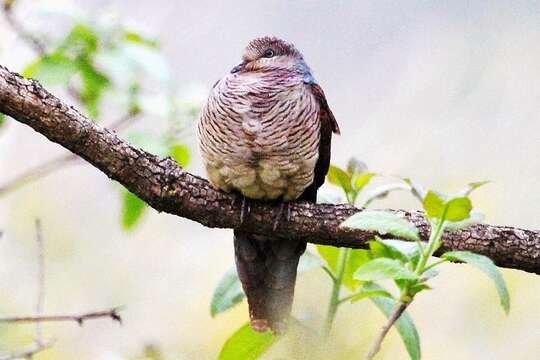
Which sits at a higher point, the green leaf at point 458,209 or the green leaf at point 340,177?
the green leaf at point 340,177

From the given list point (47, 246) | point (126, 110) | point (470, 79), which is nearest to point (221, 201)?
point (126, 110)

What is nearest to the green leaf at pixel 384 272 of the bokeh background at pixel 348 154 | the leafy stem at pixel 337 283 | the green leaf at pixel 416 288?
the green leaf at pixel 416 288

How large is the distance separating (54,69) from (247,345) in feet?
3.37

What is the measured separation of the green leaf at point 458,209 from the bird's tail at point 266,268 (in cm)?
105

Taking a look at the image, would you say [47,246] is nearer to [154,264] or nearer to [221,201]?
[154,264]

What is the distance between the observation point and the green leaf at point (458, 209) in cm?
126

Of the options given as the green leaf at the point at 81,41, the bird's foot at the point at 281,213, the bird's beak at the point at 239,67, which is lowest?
the bird's foot at the point at 281,213

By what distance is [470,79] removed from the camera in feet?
A: 12.8

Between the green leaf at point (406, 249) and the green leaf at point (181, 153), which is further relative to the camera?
the green leaf at point (181, 153)

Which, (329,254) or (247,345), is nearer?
(247,345)

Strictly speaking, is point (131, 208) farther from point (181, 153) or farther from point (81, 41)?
point (81, 41)

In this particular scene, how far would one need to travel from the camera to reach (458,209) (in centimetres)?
129

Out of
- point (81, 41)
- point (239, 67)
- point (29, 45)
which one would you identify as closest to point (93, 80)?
point (81, 41)

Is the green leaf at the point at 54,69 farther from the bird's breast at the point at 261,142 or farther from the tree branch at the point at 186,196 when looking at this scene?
the tree branch at the point at 186,196
